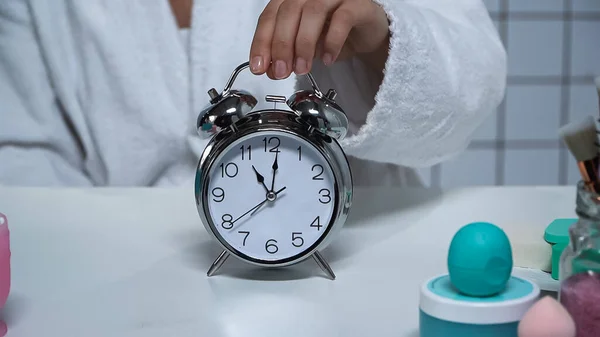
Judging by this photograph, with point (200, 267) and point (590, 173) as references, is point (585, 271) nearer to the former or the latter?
point (590, 173)

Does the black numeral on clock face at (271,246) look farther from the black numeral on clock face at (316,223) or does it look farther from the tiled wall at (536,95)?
the tiled wall at (536,95)

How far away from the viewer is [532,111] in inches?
56.0

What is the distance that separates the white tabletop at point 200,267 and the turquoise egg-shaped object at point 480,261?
0.28 feet

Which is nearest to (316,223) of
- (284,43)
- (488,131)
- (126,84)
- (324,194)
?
(324,194)

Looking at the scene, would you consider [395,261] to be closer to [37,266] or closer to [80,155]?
[37,266]

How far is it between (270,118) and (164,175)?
16.6 inches

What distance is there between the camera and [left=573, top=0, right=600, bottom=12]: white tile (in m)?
A: 1.38

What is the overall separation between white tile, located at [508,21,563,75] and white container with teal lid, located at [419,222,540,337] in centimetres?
110

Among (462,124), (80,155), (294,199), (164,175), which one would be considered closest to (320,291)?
(294,199)

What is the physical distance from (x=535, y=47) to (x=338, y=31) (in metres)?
0.97

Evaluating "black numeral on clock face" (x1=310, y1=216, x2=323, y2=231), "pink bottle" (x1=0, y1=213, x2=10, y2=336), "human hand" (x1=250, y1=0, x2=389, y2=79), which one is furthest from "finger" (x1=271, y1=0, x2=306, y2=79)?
"pink bottle" (x1=0, y1=213, x2=10, y2=336)

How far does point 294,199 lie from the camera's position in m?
0.53

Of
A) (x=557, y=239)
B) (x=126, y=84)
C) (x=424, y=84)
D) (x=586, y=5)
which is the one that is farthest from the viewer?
(x=586, y=5)

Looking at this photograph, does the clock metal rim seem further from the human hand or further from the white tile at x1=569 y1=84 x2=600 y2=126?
the white tile at x1=569 y1=84 x2=600 y2=126
